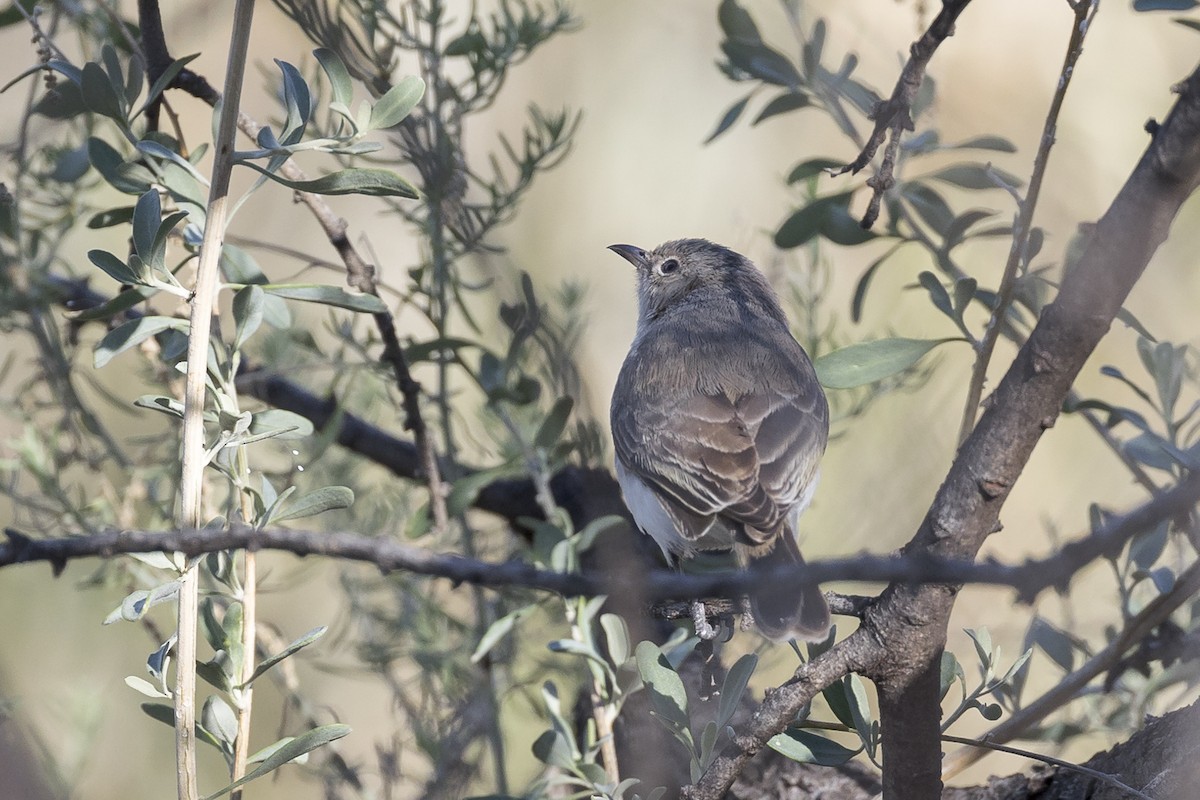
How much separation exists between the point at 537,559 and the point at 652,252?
227 centimetres

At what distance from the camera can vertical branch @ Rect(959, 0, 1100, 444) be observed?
2.42 metres

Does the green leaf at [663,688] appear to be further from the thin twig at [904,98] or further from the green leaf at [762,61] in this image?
the green leaf at [762,61]

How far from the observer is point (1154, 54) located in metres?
5.46

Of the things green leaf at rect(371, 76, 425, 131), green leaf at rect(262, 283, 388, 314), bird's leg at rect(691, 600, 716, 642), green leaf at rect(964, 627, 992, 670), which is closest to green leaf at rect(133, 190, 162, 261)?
green leaf at rect(262, 283, 388, 314)

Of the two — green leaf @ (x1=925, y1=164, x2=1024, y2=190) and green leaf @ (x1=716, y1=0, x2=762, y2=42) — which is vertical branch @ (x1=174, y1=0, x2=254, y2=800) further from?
green leaf @ (x1=925, y1=164, x2=1024, y2=190)

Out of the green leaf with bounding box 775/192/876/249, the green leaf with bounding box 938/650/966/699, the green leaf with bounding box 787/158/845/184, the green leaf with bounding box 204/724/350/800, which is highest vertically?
the green leaf with bounding box 787/158/845/184

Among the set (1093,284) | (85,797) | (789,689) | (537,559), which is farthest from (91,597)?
(1093,284)

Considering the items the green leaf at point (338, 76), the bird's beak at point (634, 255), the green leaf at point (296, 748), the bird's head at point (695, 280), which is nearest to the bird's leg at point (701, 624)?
the green leaf at point (296, 748)

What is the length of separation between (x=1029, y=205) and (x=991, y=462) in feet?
2.75

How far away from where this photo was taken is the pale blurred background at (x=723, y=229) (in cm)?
409

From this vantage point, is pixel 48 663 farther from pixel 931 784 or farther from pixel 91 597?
pixel 931 784

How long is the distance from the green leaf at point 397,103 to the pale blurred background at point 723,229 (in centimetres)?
156

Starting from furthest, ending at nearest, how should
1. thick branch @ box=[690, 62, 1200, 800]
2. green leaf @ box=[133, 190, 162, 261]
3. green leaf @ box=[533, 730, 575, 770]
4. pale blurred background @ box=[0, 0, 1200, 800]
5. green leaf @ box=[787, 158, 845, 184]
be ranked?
pale blurred background @ box=[0, 0, 1200, 800] → green leaf @ box=[787, 158, 845, 184] → green leaf @ box=[533, 730, 575, 770] → green leaf @ box=[133, 190, 162, 261] → thick branch @ box=[690, 62, 1200, 800]

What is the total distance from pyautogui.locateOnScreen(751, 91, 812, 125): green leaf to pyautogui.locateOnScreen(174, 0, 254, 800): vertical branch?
175 cm
